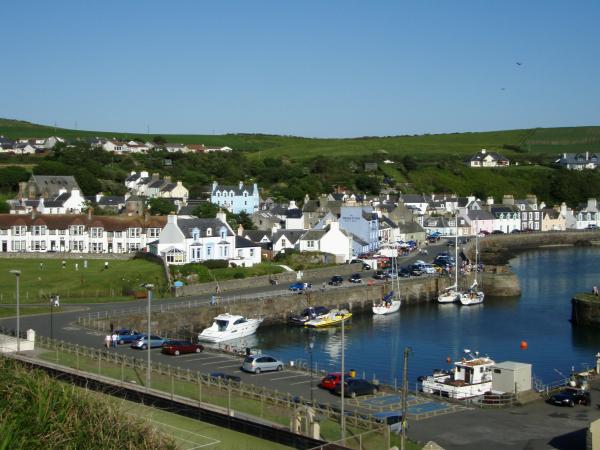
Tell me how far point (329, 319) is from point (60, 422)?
1388 inches

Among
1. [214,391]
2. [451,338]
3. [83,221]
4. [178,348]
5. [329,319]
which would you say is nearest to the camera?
[214,391]

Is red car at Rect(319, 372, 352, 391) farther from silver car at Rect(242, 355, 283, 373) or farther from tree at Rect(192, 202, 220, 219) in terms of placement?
tree at Rect(192, 202, 220, 219)

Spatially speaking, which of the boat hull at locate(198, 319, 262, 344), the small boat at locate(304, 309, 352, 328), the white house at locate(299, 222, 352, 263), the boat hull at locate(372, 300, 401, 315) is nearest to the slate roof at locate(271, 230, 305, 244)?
the white house at locate(299, 222, 352, 263)

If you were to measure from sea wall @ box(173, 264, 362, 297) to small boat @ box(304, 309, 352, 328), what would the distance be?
6205 mm

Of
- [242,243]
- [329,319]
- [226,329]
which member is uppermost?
[242,243]

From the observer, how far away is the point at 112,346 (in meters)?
34.3

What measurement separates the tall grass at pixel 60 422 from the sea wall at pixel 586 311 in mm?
38279

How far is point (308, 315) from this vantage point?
1868 inches

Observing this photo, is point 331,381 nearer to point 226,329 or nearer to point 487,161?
point 226,329

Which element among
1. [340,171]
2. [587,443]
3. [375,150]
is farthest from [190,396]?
[375,150]

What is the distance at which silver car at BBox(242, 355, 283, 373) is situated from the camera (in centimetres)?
3059

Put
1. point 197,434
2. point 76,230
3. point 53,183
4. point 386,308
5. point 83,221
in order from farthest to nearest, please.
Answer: point 53,183 < point 83,221 < point 76,230 < point 386,308 < point 197,434

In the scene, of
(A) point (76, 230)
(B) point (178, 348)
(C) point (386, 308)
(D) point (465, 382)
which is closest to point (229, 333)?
(B) point (178, 348)

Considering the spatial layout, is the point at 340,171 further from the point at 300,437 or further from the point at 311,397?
the point at 300,437
